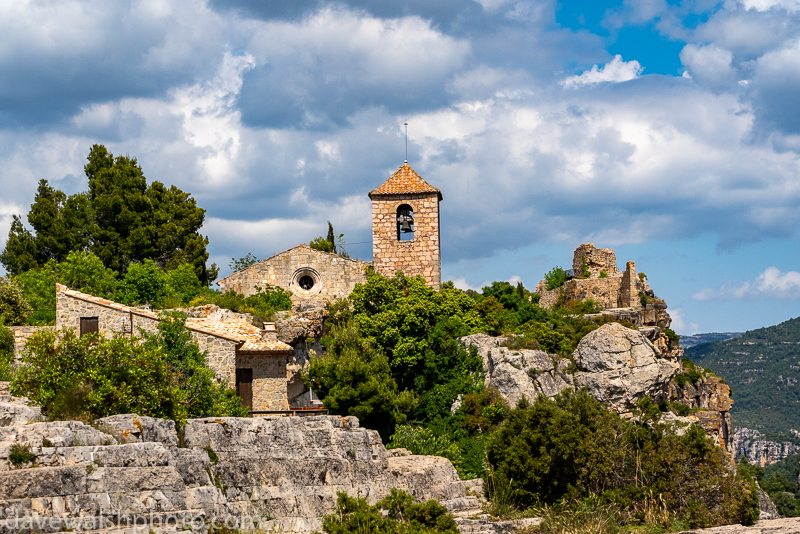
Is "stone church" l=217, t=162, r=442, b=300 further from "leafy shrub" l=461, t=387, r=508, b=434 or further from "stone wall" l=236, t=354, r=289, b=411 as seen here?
"stone wall" l=236, t=354, r=289, b=411

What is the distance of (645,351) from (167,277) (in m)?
20.7

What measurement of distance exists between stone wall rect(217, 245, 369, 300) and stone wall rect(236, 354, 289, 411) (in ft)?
33.8

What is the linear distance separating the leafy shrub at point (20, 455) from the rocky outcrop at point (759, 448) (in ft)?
397

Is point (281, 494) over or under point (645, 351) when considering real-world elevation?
under

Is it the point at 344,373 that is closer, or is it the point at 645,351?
the point at 344,373

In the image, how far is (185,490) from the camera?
14594 mm

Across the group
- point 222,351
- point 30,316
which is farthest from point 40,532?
point 30,316

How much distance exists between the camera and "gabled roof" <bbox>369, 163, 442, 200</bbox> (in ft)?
137

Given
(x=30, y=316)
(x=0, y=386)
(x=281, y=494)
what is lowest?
(x=281, y=494)

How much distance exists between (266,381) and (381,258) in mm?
12966

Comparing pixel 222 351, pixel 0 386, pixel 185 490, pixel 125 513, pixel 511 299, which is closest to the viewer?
pixel 125 513

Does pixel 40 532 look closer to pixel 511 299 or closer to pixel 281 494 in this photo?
pixel 281 494

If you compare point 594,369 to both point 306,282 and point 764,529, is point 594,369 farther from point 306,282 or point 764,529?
point 764,529

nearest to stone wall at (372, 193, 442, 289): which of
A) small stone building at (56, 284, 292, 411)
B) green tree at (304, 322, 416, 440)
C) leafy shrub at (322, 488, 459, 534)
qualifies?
green tree at (304, 322, 416, 440)
